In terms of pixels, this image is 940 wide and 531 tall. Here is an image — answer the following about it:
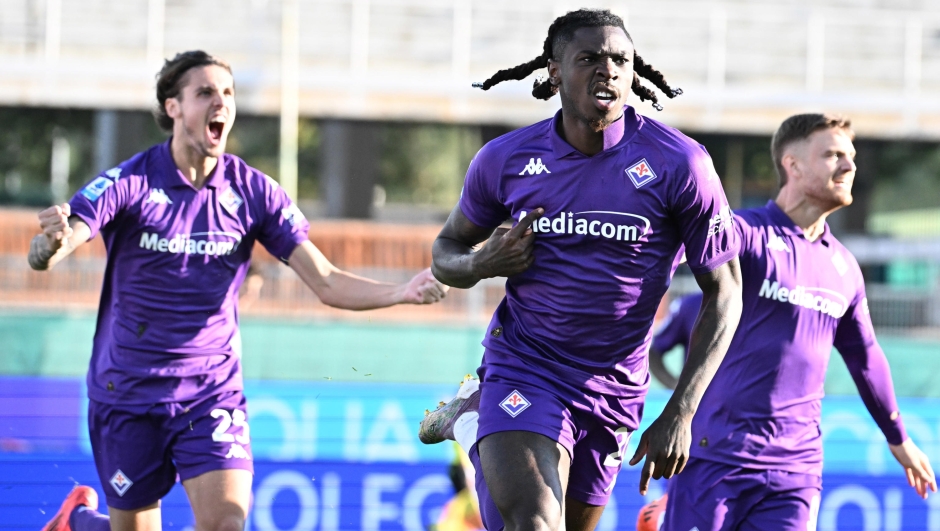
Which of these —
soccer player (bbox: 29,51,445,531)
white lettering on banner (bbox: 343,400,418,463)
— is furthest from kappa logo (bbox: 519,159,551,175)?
white lettering on banner (bbox: 343,400,418,463)

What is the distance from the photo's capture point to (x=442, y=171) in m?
48.5

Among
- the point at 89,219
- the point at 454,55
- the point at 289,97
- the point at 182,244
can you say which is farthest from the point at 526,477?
the point at 454,55

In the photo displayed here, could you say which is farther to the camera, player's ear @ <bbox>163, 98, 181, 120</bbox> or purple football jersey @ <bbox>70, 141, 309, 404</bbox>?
player's ear @ <bbox>163, 98, 181, 120</bbox>

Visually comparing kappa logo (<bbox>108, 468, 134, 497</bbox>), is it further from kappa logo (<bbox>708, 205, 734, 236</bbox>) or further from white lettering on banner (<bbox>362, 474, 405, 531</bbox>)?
kappa logo (<bbox>708, 205, 734, 236</bbox>)

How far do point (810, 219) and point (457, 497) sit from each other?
11.0 feet

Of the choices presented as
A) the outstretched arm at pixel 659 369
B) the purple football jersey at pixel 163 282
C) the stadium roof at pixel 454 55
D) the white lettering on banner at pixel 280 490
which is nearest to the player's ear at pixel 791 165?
the outstretched arm at pixel 659 369

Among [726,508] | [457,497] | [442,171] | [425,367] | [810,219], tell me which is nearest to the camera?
[726,508]

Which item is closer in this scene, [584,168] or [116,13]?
[584,168]

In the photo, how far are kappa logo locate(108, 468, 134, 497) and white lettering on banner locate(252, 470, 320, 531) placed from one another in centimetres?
247

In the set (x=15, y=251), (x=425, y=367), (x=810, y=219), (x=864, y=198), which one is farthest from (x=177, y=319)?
(x=864, y=198)

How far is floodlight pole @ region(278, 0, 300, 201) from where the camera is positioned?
21.4m

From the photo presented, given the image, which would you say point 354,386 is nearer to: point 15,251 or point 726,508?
point 726,508

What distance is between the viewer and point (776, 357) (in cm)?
527

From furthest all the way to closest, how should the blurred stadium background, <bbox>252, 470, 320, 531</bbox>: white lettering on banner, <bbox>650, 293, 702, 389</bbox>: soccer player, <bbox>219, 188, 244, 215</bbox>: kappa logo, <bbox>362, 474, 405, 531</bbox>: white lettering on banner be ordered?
the blurred stadium background, <bbox>362, 474, 405, 531</bbox>: white lettering on banner, <bbox>252, 470, 320, 531</bbox>: white lettering on banner, <bbox>650, 293, 702, 389</bbox>: soccer player, <bbox>219, 188, 244, 215</bbox>: kappa logo
